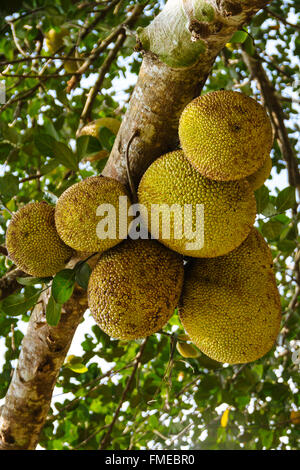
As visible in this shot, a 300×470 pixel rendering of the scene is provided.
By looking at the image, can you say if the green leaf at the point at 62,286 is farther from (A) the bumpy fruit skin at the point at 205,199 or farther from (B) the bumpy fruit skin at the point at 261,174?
(B) the bumpy fruit skin at the point at 261,174

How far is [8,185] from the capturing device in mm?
1354

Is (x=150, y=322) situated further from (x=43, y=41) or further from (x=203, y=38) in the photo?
(x=43, y=41)

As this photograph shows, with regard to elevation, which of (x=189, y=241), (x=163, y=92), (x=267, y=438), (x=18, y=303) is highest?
(x=163, y=92)

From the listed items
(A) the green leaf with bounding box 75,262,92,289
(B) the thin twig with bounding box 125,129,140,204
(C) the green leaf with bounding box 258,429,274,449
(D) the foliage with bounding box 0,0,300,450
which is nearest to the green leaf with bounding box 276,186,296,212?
(D) the foliage with bounding box 0,0,300,450

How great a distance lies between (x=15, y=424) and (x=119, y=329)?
2.31 ft

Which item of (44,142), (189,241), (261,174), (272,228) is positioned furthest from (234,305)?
(44,142)

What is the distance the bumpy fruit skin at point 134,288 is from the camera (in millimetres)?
938

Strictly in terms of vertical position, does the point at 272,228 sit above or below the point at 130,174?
below

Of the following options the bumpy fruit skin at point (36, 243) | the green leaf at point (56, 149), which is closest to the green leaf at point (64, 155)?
the green leaf at point (56, 149)

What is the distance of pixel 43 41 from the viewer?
2.26 m

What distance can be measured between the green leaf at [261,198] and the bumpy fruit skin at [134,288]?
382mm

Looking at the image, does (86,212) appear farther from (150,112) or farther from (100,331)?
(100,331)

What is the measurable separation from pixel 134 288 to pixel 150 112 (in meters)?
0.41
